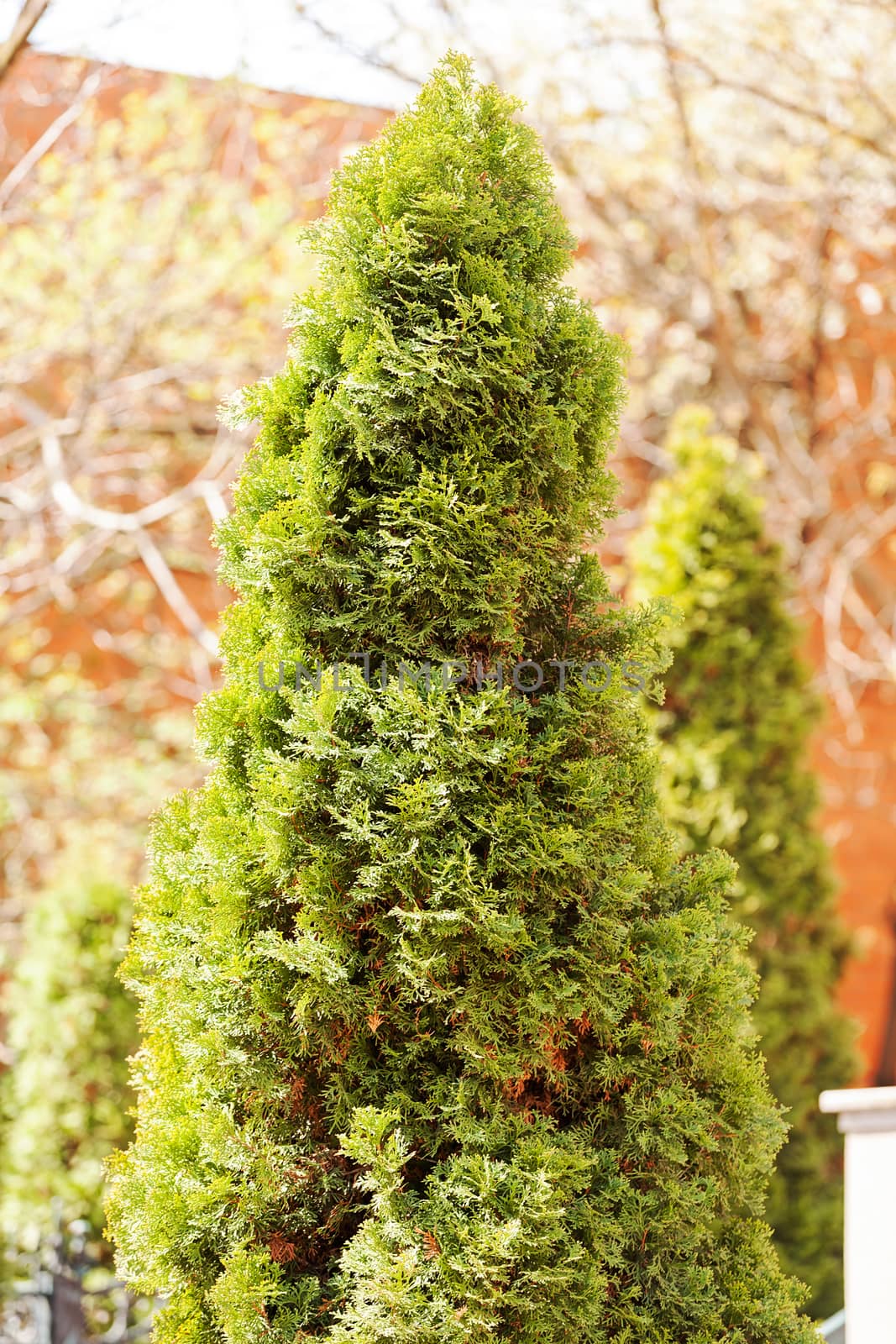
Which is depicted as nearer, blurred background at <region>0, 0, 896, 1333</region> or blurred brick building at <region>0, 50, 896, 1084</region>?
blurred background at <region>0, 0, 896, 1333</region>

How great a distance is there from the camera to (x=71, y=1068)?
4609 mm

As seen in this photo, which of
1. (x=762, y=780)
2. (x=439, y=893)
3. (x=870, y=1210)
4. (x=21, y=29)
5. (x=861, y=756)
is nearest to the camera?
(x=439, y=893)

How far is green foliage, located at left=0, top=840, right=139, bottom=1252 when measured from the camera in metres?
4.52

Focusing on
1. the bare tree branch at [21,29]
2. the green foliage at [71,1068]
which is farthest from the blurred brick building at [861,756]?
the bare tree branch at [21,29]

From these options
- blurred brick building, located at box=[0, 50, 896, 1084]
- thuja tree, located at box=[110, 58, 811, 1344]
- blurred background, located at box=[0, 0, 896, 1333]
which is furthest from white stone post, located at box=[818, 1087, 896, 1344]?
blurred brick building, located at box=[0, 50, 896, 1084]

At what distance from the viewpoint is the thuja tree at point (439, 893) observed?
1.87 meters

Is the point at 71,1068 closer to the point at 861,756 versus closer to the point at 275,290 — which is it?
the point at 275,290

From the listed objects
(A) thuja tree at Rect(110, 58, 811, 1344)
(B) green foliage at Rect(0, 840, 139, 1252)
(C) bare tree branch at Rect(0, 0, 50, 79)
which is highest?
(C) bare tree branch at Rect(0, 0, 50, 79)

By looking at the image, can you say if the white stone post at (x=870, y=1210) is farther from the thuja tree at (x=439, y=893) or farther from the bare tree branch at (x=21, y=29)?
the bare tree branch at (x=21, y=29)

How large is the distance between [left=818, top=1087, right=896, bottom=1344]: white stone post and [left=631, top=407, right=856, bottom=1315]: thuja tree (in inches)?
76.0

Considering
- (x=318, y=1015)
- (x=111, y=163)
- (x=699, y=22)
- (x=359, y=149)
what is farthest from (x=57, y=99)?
(x=318, y=1015)

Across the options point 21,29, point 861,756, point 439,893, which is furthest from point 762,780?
point 861,756

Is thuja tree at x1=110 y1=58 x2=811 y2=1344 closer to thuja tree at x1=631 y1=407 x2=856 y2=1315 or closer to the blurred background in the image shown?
thuja tree at x1=631 y1=407 x2=856 y2=1315

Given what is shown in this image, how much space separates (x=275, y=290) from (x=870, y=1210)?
5.36 meters
